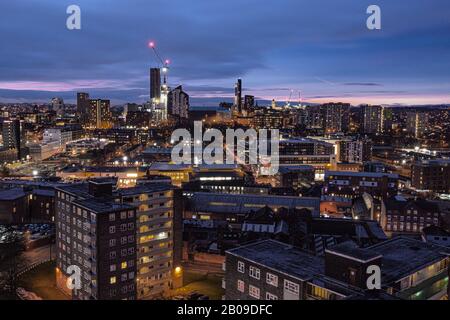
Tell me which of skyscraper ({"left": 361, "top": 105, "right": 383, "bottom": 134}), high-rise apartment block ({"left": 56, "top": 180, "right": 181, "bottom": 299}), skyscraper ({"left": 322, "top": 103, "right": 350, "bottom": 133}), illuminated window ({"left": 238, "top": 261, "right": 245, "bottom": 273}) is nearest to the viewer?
illuminated window ({"left": 238, "top": 261, "right": 245, "bottom": 273})

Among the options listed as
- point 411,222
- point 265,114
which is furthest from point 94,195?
point 265,114

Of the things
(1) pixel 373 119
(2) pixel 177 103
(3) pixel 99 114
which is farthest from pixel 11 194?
(2) pixel 177 103

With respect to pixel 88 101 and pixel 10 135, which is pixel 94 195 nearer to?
pixel 10 135

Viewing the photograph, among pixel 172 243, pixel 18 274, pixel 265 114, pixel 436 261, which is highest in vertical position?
pixel 265 114

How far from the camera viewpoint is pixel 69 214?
35.4 feet

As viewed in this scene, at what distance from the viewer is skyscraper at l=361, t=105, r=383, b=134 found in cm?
6594

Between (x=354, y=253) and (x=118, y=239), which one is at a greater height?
(x=354, y=253)

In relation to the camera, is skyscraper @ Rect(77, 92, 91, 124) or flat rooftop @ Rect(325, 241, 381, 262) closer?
flat rooftop @ Rect(325, 241, 381, 262)

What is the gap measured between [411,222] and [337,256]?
38.0 feet

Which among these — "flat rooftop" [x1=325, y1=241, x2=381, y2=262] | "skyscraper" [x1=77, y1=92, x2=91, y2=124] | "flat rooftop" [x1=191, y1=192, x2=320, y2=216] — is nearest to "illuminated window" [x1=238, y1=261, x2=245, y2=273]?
"flat rooftop" [x1=325, y1=241, x2=381, y2=262]

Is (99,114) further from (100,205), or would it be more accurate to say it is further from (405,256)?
(405,256)

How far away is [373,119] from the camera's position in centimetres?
6594

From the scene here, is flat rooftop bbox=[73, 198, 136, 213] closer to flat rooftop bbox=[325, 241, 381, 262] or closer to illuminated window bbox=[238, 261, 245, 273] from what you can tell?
illuminated window bbox=[238, 261, 245, 273]

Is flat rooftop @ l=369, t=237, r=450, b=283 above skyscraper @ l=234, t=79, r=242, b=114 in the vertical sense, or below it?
below
